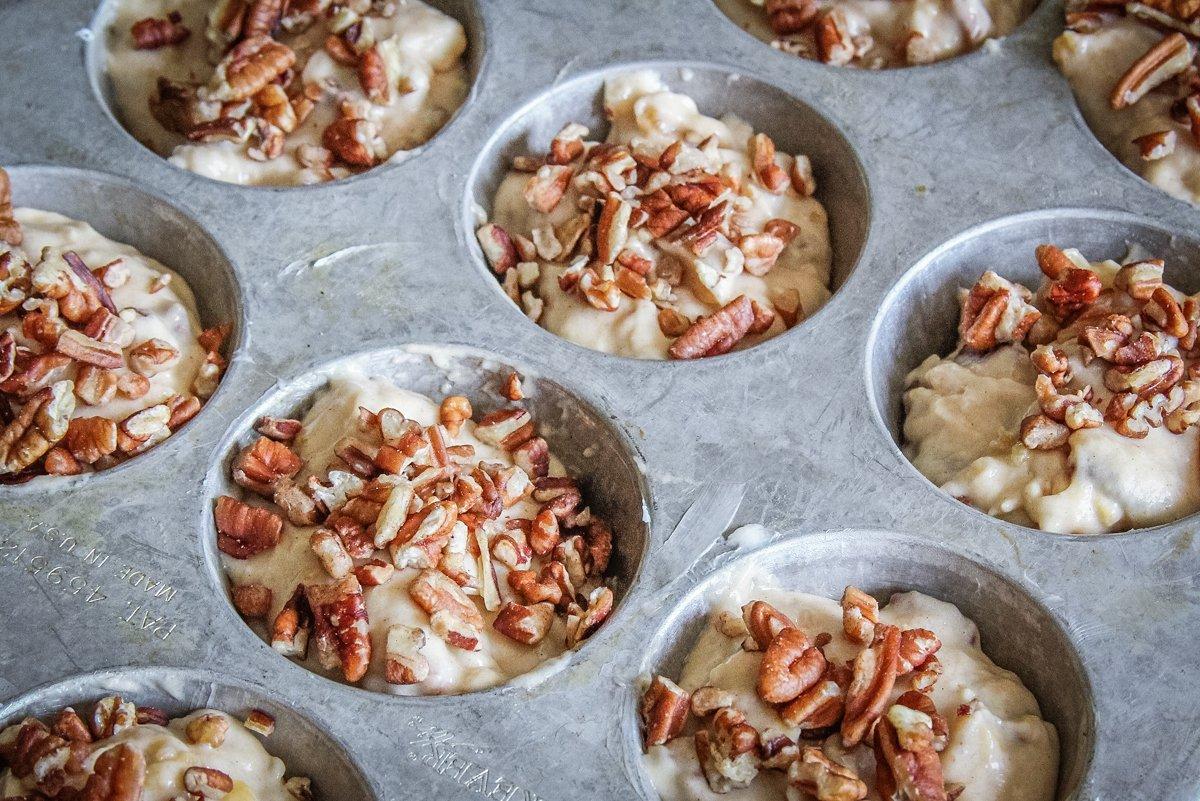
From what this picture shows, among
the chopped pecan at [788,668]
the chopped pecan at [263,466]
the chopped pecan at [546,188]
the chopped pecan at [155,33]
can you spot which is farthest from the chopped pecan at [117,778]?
the chopped pecan at [155,33]

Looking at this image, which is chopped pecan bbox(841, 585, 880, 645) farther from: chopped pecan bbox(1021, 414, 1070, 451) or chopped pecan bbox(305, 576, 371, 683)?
chopped pecan bbox(305, 576, 371, 683)

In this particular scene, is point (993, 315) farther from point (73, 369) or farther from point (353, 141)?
point (73, 369)

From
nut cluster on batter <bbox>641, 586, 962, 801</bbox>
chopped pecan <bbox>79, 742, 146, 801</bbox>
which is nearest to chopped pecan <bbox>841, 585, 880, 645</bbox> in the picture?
nut cluster on batter <bbox>641, 586, 962, 801</bbox>

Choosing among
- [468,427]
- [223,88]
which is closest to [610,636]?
[468,427]

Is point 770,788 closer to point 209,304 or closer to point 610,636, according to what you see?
point 610,636

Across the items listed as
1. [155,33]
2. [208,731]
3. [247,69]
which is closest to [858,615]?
[208,731]
